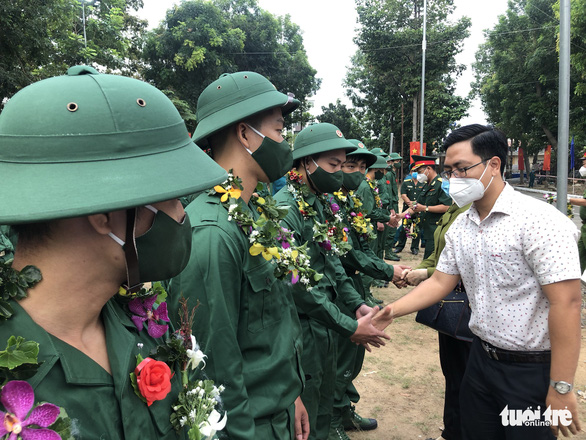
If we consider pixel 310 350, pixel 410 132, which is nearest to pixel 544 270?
pixel 310 350

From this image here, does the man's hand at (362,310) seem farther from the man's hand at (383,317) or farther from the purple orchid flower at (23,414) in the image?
the purple orchid flower at (23,414)

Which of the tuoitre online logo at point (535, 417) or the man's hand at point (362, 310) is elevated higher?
the man's hand at point (362, 310)

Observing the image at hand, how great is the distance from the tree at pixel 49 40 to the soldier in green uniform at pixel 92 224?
38.6 ft

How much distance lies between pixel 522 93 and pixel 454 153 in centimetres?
3847

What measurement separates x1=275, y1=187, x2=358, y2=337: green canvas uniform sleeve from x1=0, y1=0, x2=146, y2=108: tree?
1044 cm

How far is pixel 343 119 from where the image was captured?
46969 millimetres

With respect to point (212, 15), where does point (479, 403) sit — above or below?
below

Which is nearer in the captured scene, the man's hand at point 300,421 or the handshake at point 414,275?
the man's hand at point 300,421

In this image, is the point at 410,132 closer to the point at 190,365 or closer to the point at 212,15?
the point at 212,15

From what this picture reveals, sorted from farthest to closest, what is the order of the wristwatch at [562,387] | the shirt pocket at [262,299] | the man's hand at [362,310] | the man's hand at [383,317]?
1. the man's hand at [362,310]
2. the man's hand at [383,317]
3. the wristwatch at [562,387]
4. the shirt pocket at [262,299]

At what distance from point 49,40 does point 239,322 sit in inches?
536

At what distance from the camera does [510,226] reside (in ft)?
8.38

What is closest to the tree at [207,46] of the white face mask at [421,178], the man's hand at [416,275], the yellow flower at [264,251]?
the white face mask at [421,178]

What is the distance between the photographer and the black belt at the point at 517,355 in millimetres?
2516
